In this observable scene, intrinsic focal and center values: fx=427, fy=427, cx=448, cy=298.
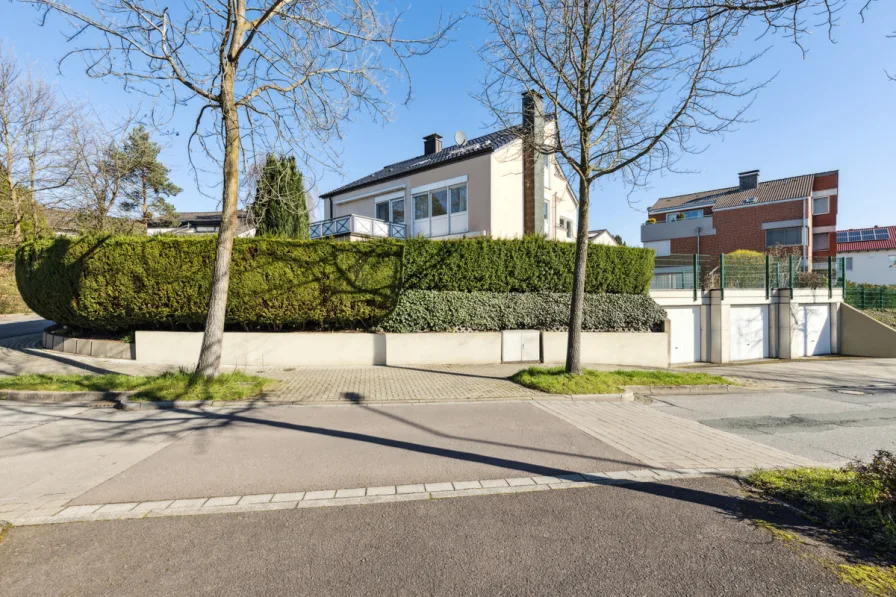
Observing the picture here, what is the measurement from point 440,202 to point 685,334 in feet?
41.4

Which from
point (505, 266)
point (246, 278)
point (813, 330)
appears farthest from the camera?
point (813, 330)

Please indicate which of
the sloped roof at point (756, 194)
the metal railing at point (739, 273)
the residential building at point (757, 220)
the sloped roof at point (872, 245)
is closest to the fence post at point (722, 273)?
the metal railing at point (739, 273)

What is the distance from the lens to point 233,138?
808 centimetres

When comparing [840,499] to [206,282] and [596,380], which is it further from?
[206,282]

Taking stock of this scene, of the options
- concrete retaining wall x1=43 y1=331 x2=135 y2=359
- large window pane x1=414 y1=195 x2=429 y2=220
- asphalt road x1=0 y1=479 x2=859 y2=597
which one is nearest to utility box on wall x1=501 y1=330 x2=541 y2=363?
asphalt road x1=0 y1=479 x2=859 y2=597

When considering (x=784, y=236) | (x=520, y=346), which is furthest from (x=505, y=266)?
(x=784, y=236)

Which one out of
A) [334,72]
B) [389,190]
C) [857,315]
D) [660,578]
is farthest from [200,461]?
[857,315]

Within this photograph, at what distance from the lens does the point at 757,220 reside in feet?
124

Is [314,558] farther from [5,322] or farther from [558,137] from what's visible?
[5,322]

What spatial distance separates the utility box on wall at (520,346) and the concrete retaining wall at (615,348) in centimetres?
21

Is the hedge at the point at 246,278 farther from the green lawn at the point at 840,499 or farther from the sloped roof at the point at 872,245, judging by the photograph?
the sloped roof at the point at 872,245

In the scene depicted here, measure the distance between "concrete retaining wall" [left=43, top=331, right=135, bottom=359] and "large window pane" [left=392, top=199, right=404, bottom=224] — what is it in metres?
14.8

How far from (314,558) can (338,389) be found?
18.5ft

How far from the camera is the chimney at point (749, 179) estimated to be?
41.4 m
